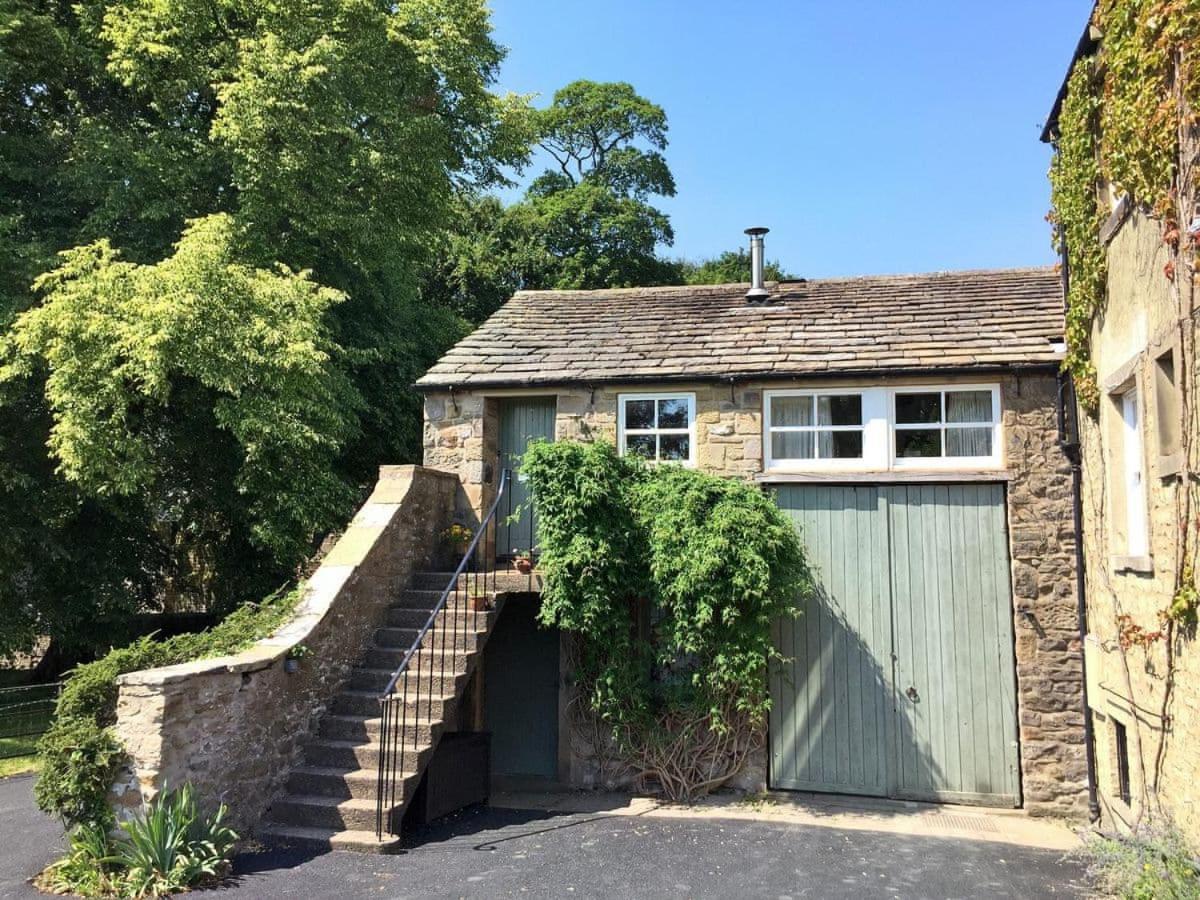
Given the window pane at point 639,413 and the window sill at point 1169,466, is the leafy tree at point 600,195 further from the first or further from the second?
the window sill at point 1169,466

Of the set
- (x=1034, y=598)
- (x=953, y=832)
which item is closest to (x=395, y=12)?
(x=1034, y=598)

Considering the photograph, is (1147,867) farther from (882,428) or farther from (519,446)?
(519,446)

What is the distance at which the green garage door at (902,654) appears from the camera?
8.62 m

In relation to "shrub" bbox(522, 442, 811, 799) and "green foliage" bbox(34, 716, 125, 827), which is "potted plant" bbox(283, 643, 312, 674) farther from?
"shrub" bbox(522, 442, 811, 799)

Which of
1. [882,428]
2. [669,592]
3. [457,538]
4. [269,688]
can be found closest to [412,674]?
[269,688]

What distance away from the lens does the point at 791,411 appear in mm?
9562

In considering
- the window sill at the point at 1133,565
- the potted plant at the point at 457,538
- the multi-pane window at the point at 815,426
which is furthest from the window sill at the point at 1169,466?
the potted plant at the point at 457,538

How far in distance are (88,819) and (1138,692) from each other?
773 cm

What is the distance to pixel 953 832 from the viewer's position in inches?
303

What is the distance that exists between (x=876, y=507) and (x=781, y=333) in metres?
2.48

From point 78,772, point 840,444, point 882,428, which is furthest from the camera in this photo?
point 840,444

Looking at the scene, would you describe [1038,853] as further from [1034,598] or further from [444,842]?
[444,842]

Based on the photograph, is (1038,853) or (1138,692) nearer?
(1138,692)

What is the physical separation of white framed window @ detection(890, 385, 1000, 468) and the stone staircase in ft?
14.3
